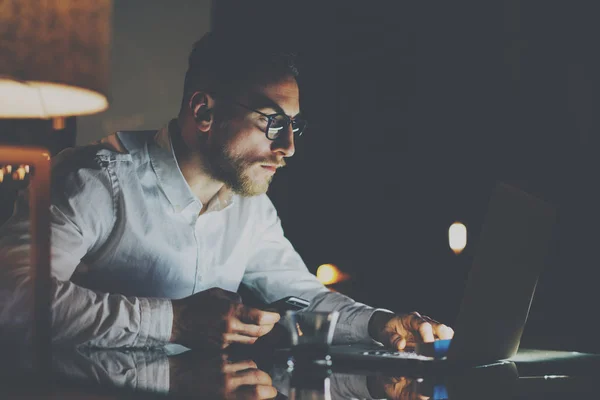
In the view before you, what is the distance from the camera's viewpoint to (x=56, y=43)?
792 millimetres

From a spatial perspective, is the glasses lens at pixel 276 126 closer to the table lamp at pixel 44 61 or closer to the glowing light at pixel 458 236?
the table lamp at pixel 44 61

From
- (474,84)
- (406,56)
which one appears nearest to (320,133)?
(406,56)

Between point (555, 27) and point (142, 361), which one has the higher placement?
point (555, 27)

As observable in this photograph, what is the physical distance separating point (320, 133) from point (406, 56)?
531mm

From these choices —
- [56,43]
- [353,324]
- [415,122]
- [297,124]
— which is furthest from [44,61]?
[415,122]

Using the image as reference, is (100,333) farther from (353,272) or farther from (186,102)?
(353,272)

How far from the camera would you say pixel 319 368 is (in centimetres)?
110

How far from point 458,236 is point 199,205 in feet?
5.24

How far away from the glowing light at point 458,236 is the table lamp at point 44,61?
7.94ft

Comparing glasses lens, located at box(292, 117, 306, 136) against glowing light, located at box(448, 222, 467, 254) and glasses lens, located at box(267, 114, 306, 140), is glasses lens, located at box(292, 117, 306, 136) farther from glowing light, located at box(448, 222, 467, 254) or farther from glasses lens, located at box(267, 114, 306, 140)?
glowing light, located at box(448, 222, 467, 254)

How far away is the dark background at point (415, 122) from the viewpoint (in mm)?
2783

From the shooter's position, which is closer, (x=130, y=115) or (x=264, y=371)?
(x=264, y=371)

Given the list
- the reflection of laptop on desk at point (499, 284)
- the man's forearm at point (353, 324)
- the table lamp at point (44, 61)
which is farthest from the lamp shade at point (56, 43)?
the man's forearm at point (353, 324)

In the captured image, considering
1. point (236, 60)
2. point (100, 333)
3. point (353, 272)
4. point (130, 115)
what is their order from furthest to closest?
point (353, 272) < point (130, 115) < point (236, 60) < point (100, 333)
